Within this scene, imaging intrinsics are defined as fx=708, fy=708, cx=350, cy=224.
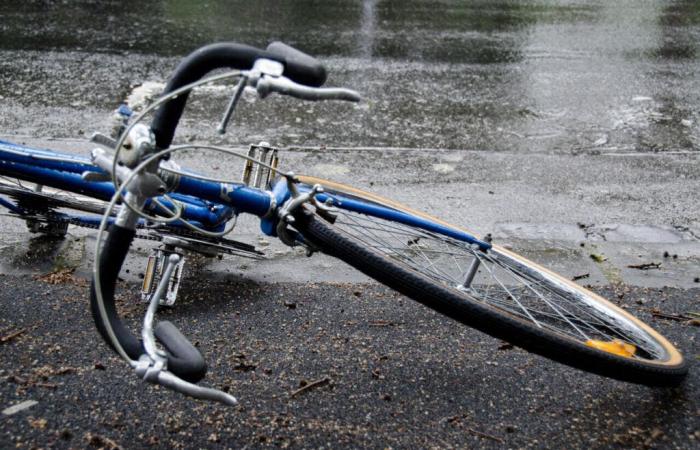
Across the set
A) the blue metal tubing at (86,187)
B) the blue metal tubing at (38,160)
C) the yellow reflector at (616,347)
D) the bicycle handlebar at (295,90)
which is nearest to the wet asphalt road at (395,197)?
the yellow reflector at (616,347)

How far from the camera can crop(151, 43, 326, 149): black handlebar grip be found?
1958 millimetres

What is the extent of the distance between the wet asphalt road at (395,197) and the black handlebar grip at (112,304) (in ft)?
1.55

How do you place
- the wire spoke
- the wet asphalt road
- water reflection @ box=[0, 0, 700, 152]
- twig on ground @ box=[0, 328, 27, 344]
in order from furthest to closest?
water reflection @ box=[0, 0, 700, 152] → the wire spoke → twig on ground @ box=[0, 328, 27, 344] → the wet asphalt road

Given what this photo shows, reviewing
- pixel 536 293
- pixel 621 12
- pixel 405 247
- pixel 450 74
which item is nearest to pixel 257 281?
pixel 405 247

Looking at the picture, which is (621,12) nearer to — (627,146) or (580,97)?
(580,97)

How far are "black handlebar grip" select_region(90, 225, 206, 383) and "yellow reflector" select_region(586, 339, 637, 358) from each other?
1523mm

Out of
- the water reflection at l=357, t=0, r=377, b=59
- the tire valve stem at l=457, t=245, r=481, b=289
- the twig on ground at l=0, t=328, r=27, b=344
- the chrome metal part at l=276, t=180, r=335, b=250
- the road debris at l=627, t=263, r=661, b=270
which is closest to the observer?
the chrome metal part at l=276, t=180, r=335, b=250

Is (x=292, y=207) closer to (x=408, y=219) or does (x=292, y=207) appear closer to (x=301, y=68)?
(x=301, y=68)

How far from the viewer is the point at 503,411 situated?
8.45ft

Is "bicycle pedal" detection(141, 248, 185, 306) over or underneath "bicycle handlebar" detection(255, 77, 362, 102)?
underneath

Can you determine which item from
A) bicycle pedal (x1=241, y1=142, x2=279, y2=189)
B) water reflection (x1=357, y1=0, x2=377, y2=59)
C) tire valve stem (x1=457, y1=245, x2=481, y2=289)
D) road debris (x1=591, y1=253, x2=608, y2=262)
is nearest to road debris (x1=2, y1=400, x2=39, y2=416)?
bicycle pedal (x1=241, y1=142, x2=279, y2=189)

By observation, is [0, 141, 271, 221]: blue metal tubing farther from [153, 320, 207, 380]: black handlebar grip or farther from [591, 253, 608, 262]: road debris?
[591, 253, 608, 262]: road debris

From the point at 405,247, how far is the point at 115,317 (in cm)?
164

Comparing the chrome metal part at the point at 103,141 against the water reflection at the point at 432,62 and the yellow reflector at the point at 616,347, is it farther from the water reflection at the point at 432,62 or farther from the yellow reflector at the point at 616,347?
the water reflection at the point at 432,62
